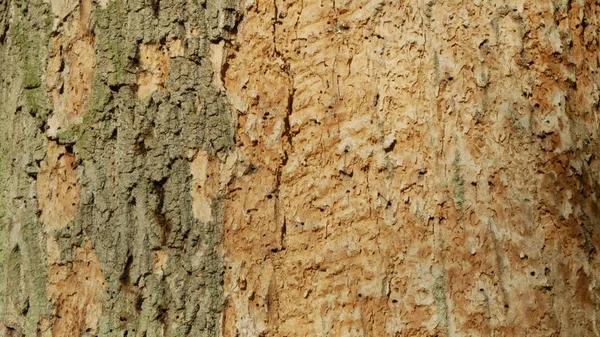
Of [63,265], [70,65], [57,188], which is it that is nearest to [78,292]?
[63,265]

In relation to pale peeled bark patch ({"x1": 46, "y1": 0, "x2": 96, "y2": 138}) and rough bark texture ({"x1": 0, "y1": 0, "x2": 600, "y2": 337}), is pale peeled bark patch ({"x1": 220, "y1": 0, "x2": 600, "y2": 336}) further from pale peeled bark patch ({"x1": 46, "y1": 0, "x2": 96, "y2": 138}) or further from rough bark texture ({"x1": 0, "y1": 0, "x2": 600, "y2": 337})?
pale peeled bark patch ({"x1": 46, "y1": 0, "x2": 96, "y2": 138})

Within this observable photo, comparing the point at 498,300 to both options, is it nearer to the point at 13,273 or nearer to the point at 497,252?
the point at 497,252

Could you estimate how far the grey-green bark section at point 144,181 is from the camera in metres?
1.37

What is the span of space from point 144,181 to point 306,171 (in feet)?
0.87

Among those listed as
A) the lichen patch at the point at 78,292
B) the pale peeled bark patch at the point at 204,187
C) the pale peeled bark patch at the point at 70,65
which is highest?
the pale peeled bark patch at the point at 70,65

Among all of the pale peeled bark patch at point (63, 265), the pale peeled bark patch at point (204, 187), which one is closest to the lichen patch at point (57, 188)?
the pale peeled bark patch at point (63, 265)

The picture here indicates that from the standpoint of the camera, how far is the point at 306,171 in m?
1.35

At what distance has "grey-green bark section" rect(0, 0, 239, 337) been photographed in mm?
1365

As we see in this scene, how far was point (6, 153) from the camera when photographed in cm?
159

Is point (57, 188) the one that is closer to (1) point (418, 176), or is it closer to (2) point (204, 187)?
(2) point (204, 187)

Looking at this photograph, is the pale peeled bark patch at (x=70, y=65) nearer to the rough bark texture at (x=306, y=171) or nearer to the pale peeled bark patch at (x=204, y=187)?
the rough bark texture at (x=306, y=171)

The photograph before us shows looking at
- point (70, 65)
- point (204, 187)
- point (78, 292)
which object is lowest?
point (78, 292)

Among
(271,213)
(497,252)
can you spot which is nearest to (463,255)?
(497,252)

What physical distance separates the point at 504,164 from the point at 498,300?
0.20m
